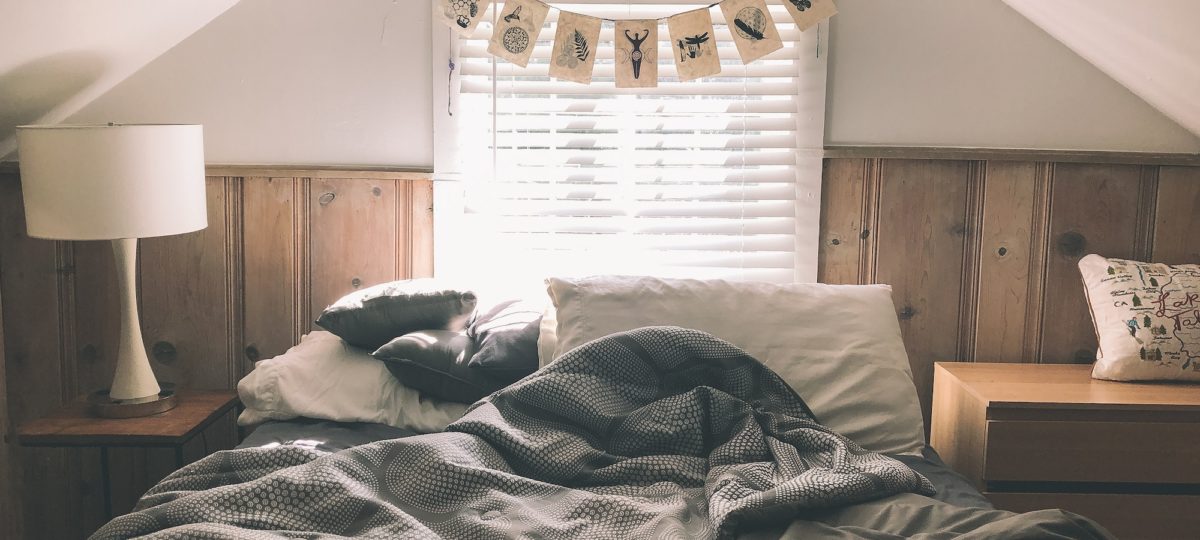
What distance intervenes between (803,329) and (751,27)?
0.82 metres

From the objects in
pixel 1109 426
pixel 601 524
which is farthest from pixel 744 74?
pixel 601 524

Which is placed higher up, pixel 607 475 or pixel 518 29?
pixel 518 29

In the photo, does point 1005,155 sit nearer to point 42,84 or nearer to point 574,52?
point 574,52

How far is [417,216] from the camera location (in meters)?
2.74

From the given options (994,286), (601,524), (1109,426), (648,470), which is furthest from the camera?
(994,286)

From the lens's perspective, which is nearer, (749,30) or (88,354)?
(749,30)

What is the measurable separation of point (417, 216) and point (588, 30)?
68 cm

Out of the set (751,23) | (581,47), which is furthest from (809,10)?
(581,47)

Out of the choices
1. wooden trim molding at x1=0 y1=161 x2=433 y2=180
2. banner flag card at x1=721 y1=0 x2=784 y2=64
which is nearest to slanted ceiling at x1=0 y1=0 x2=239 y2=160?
wooden trim molding at x1=0 y1=161 x2=433 y2=180

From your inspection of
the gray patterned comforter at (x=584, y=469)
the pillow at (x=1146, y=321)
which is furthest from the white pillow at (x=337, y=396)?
the pillow at (x=1146, y=321)

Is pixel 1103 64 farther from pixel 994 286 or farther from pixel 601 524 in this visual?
pixel 601 524

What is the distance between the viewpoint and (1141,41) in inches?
90.5

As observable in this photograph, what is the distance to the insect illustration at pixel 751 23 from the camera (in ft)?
8.46

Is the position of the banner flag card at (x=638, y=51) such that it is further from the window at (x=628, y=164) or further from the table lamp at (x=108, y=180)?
the table lamp at (x=108, y=180)
